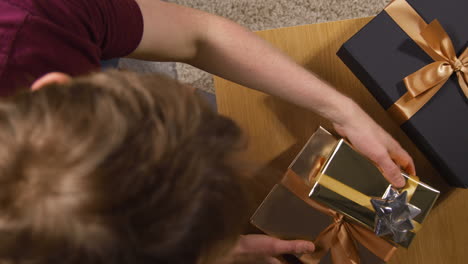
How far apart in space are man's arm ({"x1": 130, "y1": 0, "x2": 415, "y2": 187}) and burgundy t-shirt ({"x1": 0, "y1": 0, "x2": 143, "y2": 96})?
8 centimetres

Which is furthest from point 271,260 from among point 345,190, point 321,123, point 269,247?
point 321,123

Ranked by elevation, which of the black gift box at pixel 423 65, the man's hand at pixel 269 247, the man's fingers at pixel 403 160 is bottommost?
the man's hand at pixel 269 247

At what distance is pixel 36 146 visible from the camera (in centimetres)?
23

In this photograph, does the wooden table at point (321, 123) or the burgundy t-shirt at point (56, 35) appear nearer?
the burgundy t-shirt at point (56, 35)

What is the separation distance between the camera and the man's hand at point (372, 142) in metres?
0.56

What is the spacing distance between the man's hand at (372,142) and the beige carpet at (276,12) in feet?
1.66

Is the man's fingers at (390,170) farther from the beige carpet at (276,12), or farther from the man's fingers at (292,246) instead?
the beige carpet at (276,12)

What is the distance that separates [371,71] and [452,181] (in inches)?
8.3

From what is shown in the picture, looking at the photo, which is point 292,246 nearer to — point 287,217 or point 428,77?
point 287,217

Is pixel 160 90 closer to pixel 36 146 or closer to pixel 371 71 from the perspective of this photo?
pixel 36 146


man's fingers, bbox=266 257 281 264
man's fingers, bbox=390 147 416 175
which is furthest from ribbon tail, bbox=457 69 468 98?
man's fingers, bbox=266 257 281 264

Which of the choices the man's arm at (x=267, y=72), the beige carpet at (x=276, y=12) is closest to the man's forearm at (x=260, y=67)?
the man's arm at (x=267, y=72)

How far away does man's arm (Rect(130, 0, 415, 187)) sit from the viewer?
1.76 feet

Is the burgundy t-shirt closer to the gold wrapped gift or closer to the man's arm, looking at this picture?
the man's arm
